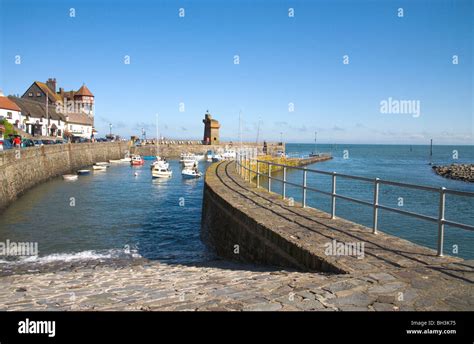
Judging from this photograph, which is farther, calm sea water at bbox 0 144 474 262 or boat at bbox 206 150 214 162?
boat at bbox 206 150 214 162

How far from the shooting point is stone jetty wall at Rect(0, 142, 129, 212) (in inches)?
1017

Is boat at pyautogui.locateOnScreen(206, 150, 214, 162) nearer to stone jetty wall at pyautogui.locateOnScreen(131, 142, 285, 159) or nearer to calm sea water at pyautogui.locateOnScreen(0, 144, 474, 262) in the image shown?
stone jetty wall at pyautogui.locateOnScreen(131, 142, 285, 159)

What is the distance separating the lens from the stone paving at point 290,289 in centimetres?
425

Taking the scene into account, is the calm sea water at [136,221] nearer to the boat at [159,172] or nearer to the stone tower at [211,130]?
the boat at [159,172]

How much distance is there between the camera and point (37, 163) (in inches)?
1433

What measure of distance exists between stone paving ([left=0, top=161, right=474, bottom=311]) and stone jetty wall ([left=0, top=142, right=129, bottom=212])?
65.5 ft

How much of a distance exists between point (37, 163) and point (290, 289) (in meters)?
37.1

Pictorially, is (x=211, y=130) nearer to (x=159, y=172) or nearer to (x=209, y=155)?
(x=209, y=155)

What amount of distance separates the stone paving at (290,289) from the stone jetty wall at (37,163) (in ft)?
65.5
